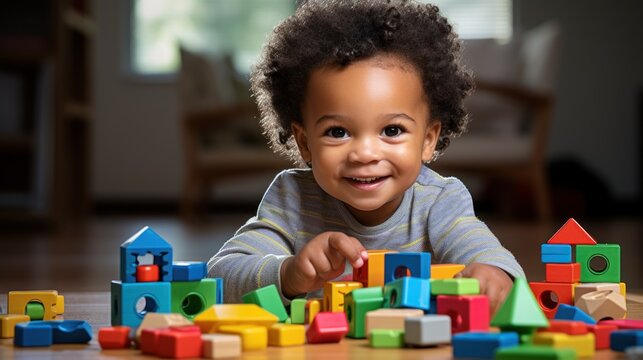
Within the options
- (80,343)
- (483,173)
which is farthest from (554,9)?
(80,343)

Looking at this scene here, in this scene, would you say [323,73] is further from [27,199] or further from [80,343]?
[27,199]

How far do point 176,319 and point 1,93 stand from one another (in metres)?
3.23

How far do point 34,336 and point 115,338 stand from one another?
0.25 feet

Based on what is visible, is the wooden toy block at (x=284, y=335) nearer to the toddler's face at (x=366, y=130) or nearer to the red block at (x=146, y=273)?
the red block at (x=146, y=273)

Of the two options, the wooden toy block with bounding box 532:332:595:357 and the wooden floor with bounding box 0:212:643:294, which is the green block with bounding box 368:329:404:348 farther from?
the wooden floor with bounding box 0:212:643:294

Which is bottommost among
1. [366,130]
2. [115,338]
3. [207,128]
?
[115,338]

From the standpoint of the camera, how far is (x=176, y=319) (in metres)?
0.81

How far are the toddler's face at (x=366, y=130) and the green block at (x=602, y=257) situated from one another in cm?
20

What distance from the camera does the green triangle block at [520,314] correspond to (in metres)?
0.74

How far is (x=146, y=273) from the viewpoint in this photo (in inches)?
33.6

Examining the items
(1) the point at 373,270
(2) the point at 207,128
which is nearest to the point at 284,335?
(1) the point at 373,270

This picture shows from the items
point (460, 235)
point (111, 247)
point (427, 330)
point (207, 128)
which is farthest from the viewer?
point (207, 128)

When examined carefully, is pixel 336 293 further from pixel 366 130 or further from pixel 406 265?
pixel 366 130

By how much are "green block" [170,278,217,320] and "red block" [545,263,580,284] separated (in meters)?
0.35
